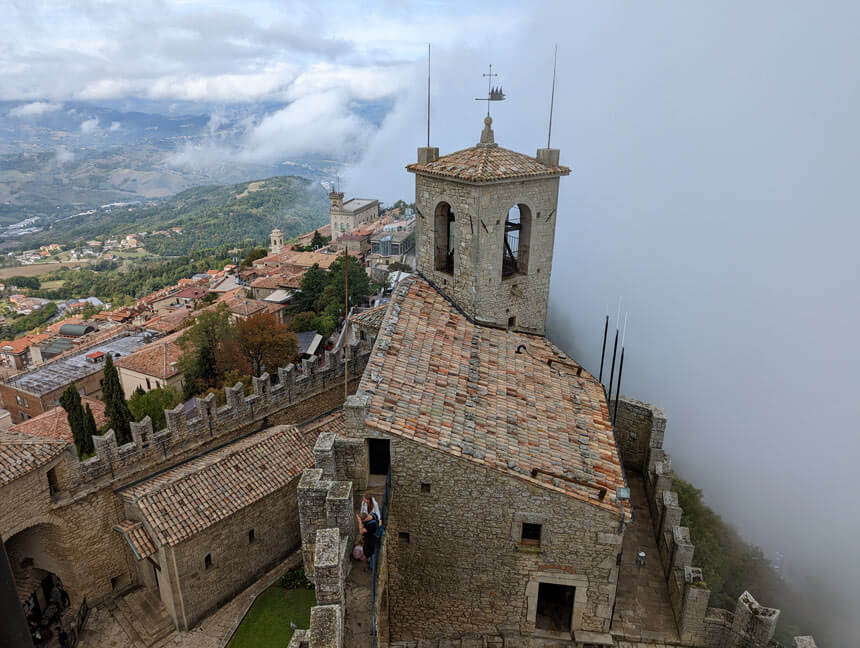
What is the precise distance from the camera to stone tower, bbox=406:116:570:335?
51.3 feet

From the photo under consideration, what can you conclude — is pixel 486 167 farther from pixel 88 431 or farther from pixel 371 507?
pixel 88 431

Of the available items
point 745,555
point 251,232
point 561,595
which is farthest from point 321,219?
point 561,595

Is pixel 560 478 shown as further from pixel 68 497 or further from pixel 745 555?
pixel 745 555

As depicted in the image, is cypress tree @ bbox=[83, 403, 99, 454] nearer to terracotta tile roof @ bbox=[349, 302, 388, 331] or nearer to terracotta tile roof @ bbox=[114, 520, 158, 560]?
terracotta tile roof @ bbox=[114, 520, 158, 560]

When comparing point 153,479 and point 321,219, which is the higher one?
point 153,479

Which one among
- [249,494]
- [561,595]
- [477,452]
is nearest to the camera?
[477,452]

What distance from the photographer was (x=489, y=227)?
51.6 ft

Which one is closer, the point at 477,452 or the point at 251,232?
the point at 477,452

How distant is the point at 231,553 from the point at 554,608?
8.79 metres

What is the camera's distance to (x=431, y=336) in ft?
49.3

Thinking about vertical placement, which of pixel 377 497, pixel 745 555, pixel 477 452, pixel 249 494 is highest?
pixel 477 452

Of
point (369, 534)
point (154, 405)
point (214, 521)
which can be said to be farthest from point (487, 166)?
point (154, 405)

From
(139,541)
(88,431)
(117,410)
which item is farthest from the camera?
(117,410)

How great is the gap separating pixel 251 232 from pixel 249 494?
171 meters
